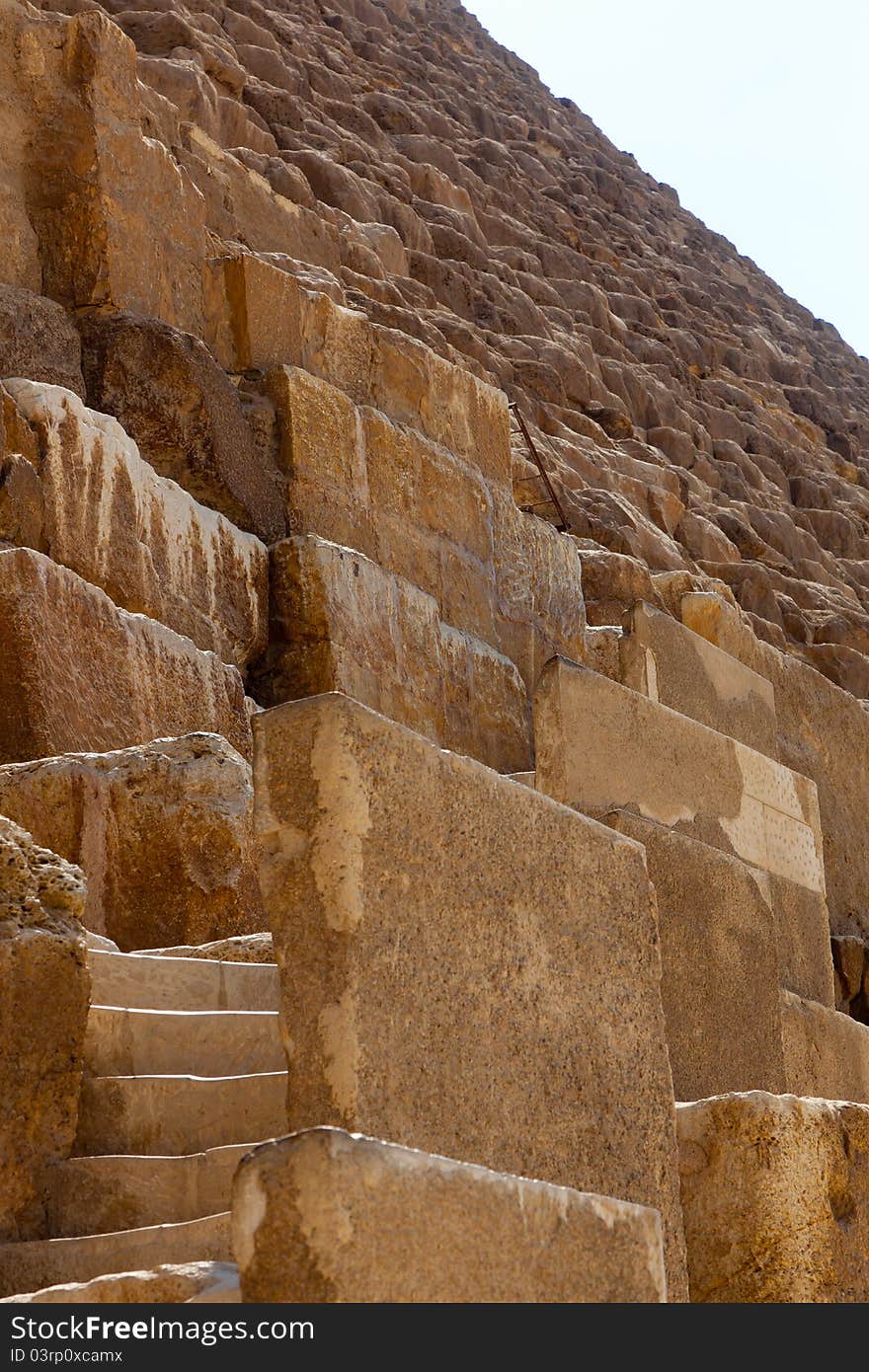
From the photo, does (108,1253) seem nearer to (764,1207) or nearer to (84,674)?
(764,1207)

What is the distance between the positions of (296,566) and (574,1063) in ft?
10.9

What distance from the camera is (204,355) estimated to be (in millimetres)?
6324

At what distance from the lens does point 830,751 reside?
6.86 meters

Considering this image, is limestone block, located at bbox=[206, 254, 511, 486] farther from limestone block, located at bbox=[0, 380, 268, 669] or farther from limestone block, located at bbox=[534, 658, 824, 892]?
limestone block, located at bbox=[534, 658, 824, 892]

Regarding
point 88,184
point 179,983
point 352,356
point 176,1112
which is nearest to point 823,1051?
point 179,983

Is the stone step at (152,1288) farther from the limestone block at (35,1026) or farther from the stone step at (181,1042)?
the stone step at (181,1042)

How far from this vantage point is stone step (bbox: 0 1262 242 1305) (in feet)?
7.55

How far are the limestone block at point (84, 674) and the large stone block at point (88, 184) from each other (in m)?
1.69

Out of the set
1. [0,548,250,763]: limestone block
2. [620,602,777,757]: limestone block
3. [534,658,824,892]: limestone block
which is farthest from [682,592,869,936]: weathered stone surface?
[0,548,250,763]: limestone block

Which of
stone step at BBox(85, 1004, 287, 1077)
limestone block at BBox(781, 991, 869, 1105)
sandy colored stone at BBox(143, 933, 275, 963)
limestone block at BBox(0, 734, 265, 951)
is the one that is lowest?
stone step at BBox(85, 1004, 287, 1077)

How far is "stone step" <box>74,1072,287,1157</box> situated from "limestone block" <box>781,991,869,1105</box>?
149 centimetres

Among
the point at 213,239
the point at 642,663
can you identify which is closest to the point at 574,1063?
the point at 642,663

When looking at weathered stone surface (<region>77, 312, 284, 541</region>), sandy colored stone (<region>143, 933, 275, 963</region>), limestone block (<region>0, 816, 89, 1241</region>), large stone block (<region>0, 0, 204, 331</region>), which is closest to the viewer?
limestone block (<region>0, 816, 89, 1241</region>)

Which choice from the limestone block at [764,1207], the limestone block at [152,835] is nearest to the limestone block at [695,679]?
the limestone block at [152,835]
